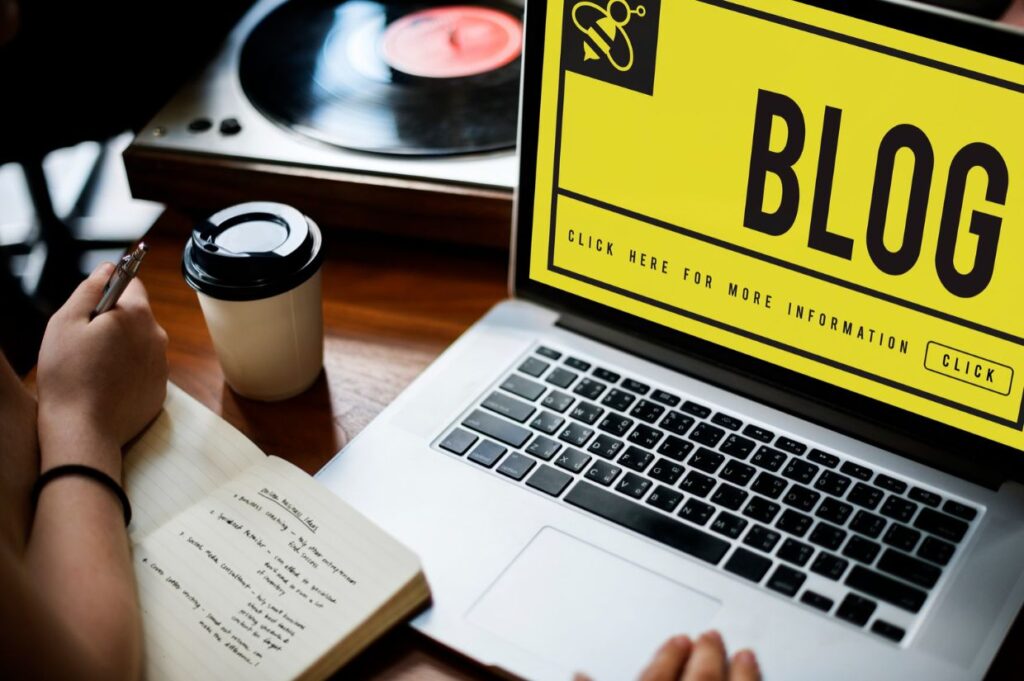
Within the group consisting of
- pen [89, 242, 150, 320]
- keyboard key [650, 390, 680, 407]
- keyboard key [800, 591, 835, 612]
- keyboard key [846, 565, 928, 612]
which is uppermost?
pen [89, 242, 150, 320]

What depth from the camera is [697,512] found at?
2.88 ft

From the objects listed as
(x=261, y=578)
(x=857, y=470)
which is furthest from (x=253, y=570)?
(x=857, y=470)

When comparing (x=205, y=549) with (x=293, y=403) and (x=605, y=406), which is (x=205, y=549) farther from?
(x=605, y=406)

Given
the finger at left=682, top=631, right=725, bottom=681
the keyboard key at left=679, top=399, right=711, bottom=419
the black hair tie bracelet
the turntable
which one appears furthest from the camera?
the turntable

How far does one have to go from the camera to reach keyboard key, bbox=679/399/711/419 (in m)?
0.95

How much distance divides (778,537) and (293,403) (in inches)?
17.2

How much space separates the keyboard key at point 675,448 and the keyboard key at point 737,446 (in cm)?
3

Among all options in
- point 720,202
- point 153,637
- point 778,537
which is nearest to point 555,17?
point 720,202

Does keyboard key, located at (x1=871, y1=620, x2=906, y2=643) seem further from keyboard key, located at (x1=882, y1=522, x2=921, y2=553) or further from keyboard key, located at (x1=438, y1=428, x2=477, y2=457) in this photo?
keyboard key, located at (x1=438, y1=428, x2=477, y2=457)

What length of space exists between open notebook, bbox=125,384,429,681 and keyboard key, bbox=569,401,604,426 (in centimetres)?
20

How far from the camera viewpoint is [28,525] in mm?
838

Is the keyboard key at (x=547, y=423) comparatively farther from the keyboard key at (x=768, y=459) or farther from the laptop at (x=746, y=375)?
the keyboard key at (x=768, y=459)

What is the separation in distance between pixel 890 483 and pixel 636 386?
8.6 inches

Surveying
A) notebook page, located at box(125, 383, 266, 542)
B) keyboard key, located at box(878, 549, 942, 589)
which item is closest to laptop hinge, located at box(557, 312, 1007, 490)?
keyboard key, located at box(878, 549, 942, 589)
